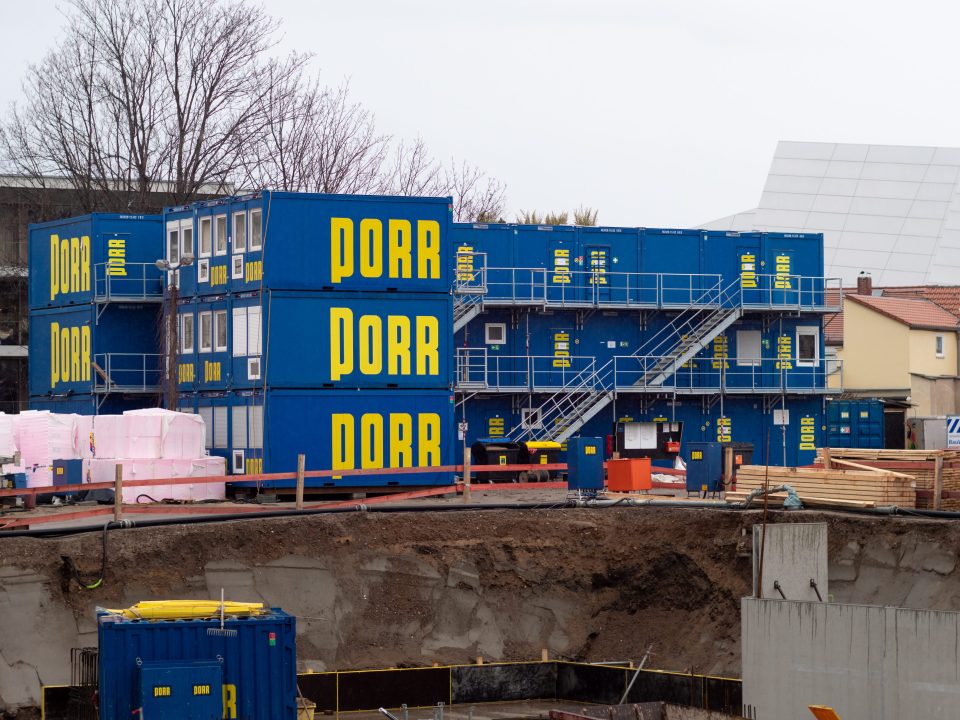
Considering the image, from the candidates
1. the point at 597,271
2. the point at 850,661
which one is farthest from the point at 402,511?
the point at 597,271

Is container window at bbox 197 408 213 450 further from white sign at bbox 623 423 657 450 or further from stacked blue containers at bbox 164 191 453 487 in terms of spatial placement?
white sign at bbox 623 423 657 450

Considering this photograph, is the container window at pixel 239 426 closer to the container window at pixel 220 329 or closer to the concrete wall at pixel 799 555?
the container window at pixel 220 329

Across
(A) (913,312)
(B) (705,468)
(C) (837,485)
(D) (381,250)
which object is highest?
(D) (381,250)

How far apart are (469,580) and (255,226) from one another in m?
11.5

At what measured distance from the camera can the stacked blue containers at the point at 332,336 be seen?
36906 millimetres

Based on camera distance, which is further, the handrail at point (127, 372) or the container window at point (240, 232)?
the handrail at point (127, 372)

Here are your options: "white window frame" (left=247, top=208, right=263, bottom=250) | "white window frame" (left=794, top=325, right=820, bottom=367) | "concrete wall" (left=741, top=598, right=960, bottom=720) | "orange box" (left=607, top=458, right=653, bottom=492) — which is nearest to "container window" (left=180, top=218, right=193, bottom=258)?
"white window frame" (left=247, top=208, right=263, bottom=250)

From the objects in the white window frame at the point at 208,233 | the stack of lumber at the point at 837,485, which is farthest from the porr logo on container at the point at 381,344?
the stack of lumber at the point at 837,485

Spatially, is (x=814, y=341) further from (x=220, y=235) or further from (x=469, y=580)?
(x=469, y=580)

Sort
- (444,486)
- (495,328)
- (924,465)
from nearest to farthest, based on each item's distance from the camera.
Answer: (924,465) → (444,486) → (495,328)

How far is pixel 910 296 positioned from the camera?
66.2 meters

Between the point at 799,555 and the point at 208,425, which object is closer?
the point at 799,555

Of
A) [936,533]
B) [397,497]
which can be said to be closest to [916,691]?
[936,533]

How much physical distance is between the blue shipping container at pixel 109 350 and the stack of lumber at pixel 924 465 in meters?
19.6
